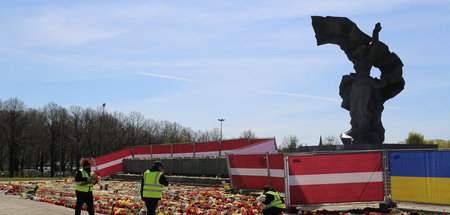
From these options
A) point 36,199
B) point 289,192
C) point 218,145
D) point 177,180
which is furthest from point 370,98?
point 36,199

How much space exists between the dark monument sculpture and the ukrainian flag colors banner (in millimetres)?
12428

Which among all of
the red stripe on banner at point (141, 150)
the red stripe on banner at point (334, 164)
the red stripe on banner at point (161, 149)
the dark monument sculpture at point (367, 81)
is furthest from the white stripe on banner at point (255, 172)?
the red stripe on banner at point (141, 150)

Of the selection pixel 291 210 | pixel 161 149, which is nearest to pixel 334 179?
pixel 291 210

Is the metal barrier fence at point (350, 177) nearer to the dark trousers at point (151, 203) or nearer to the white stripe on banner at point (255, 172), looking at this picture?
the white stripe on banner at point (255, 172)

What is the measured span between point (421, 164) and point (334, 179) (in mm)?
2423

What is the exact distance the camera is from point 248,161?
1981 centimetres

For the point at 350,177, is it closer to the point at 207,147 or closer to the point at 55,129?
the point at 207,147

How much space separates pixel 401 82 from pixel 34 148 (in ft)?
230

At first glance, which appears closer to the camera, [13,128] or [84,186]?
[84,186]

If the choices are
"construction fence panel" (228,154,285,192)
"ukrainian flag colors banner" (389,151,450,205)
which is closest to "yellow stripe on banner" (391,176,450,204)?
"ukrainian flag colors banner" (389,151,450,205)

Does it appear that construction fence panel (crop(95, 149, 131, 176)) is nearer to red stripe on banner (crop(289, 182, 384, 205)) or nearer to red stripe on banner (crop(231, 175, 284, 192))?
red stripe on banner (crop(231, 175, 284, 192))

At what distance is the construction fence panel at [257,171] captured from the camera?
1786 centimetres

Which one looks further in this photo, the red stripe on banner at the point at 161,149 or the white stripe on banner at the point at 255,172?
the red stripe on banner at the point at 161,149

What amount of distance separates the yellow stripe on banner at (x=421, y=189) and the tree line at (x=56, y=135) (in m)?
66.8
